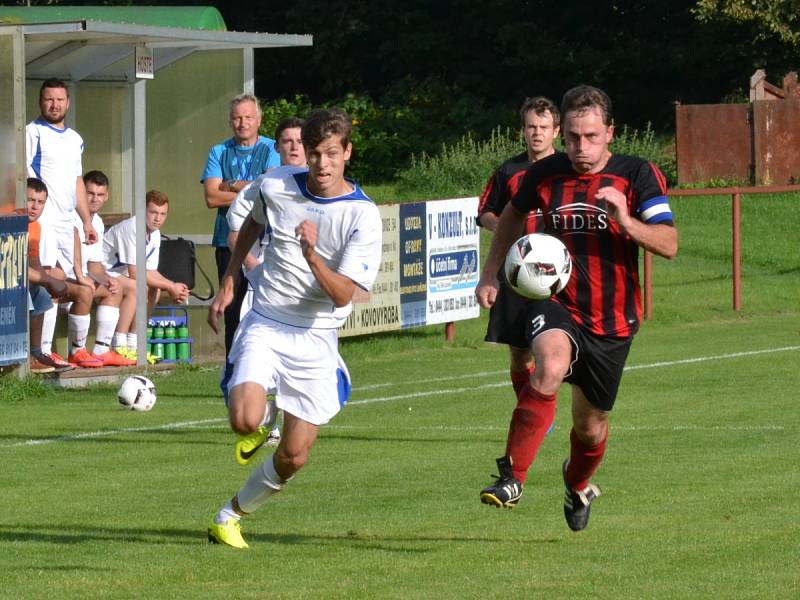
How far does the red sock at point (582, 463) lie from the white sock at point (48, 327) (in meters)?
7.94

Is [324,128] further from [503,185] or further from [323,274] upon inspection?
[503,185]

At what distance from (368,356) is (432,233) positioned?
172cm

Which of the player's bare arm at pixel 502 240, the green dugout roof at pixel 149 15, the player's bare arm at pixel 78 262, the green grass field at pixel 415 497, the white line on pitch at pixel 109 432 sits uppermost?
the green dugout roof at pixel 149 15

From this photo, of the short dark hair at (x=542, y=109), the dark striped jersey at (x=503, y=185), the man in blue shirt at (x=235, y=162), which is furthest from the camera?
the man in blue shirt at (x=235, y=162)

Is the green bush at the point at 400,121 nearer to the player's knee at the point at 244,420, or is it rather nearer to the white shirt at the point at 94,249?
the white shirt at the point at 94,249

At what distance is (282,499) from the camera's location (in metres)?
8.98

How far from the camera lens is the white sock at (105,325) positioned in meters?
15.5

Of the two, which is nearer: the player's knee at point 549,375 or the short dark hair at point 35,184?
the player's knee at point 549,375

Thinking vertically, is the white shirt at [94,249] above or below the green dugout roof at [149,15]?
below

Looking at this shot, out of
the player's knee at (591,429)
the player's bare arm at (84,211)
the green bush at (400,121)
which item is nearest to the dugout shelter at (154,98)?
the player's bare arm at (84,211)

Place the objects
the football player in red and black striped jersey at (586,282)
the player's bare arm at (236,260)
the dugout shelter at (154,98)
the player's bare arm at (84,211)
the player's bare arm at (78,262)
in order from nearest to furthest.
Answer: the football player in red and black striped jersey at (586,282) < the player's bare arm at (236,260) < the player's bare arm at (84,211) < the player's bare arm at (78,262) < the dugout shelter at (154,98)

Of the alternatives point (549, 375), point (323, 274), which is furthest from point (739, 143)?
point (323, 274)

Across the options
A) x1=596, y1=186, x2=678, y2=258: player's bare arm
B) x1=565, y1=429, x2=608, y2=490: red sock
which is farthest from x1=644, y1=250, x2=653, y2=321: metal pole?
x1=596, y1=186, x2=678, y2=258: player's bare arm

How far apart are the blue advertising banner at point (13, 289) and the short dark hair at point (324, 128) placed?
6.78 m
